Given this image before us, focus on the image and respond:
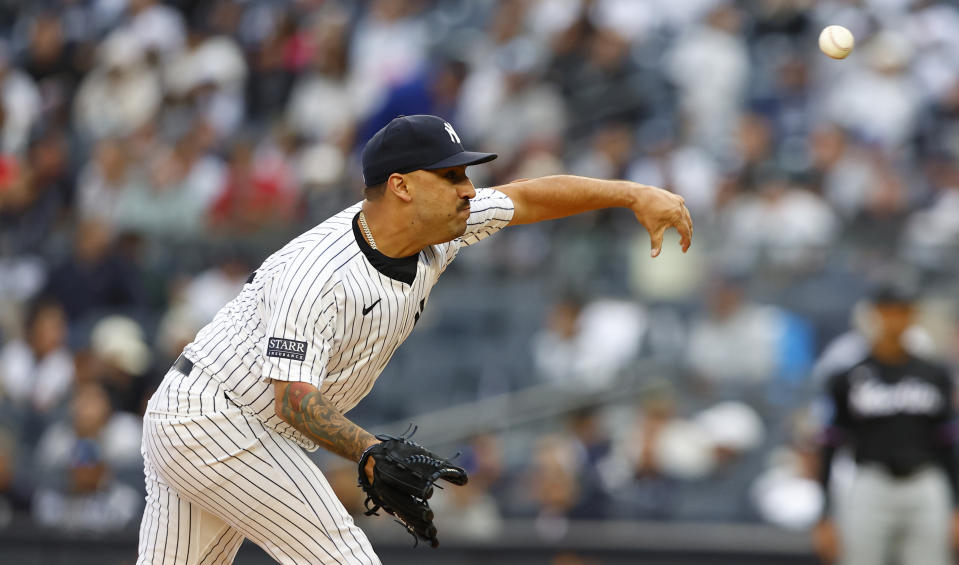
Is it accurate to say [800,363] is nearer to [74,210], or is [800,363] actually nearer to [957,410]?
[957,410]

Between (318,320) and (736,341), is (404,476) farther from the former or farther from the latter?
(736,341)

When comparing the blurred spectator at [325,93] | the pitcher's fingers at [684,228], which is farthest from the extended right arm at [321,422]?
the blurred spectator at [325,93]

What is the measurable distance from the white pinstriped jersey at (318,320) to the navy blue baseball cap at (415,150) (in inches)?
9.6

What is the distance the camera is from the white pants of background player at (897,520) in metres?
7.65

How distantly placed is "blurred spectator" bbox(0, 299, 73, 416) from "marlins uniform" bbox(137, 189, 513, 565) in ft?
22.7

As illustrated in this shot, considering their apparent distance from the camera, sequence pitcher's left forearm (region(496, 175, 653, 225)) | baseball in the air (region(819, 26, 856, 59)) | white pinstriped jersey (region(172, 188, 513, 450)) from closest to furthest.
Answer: white pinstriped jersey (region(172, 188, 513, 450)), pitcher's left forearm (region(496, 175, 653, 225)), baseball in the air (region(819, 26, 856, 59))

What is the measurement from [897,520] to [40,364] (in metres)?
7.06

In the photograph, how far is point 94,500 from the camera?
9531 millimetres

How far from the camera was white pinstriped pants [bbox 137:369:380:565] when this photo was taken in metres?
4.21

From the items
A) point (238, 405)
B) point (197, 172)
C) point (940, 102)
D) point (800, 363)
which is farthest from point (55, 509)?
point (940, 102)

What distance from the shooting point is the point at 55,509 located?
32.2 ft

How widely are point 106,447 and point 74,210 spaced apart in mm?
3377

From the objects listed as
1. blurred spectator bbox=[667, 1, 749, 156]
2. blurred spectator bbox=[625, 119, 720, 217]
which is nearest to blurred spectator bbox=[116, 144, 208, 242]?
blurred spectator bbox=[625, 119, 720, 217]

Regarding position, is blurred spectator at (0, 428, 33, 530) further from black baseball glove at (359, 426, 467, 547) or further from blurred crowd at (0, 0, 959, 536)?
black baseball glove at (359, 426, 467, 547)
